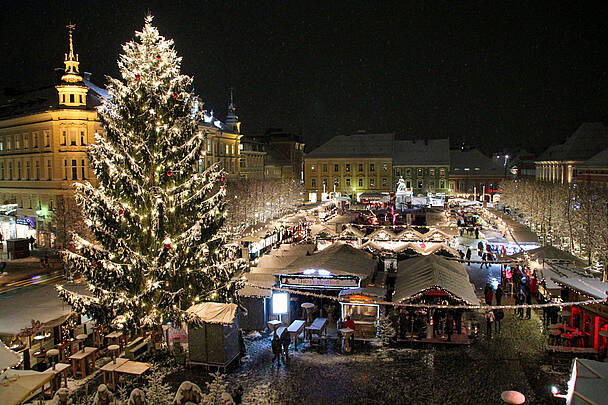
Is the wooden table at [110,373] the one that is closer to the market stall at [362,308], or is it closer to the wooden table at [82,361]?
the wooden table at [82,361]

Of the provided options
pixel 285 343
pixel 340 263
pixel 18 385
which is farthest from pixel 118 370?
pixel 340 263

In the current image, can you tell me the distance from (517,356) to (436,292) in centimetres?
317

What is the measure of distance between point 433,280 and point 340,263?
4.22 m

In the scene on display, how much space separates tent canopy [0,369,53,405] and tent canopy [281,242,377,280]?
10026mm

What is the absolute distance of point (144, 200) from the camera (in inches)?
606

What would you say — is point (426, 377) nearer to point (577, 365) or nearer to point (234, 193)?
point (577, 365)

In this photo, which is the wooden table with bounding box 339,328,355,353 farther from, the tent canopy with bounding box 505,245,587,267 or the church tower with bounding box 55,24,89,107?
the church tower with bounding box 55,24,89,107

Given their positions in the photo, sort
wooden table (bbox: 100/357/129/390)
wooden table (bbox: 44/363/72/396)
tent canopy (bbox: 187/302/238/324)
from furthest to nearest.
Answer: tent canopy (bbox: 187/302/238/324) < wooden table (bbox: 100/357/129/390) < wooden table (bbox: 44/363/72/396)

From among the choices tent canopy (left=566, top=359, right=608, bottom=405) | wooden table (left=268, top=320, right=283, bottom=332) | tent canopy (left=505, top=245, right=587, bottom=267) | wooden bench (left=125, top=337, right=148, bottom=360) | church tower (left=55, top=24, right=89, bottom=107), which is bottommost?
wooden bench (left=125, top=337, right=148, bottom=360)

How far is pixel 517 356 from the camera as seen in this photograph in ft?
52.3

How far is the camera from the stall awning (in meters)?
18.1

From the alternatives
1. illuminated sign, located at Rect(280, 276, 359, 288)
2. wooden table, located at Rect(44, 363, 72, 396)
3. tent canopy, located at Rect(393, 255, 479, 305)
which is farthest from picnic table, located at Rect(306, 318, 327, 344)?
wooden table, located at Rect(44, 363, 72, 396)

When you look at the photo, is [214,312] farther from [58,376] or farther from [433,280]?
[433,280]

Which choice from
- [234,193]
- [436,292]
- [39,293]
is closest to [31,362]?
[39,293]
